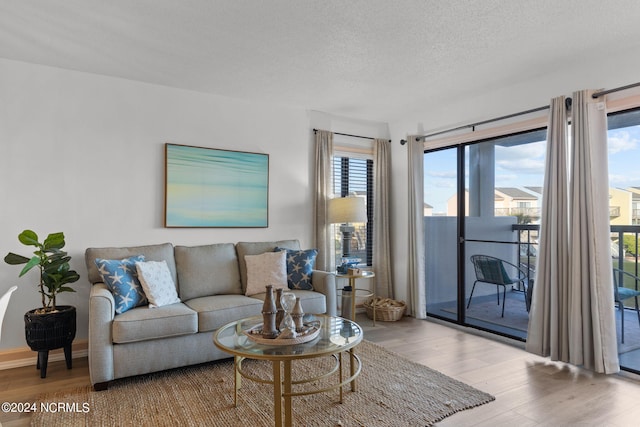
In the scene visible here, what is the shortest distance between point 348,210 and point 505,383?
7.19 feet

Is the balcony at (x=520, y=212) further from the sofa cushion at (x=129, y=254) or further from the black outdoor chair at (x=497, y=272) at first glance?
the sofa cushion at (x=129, y=254)

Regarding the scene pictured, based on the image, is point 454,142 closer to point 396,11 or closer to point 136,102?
point 396,11

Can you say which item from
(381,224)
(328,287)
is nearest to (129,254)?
(328,287)

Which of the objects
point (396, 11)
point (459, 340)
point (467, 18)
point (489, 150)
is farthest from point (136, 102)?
point (459, 340)

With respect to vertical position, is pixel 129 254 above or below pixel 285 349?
above

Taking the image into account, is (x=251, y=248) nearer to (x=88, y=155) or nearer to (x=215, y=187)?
(x=215, y=187)

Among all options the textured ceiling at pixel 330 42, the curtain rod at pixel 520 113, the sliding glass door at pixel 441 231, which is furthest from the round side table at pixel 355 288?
the textured ceiling at pixel 330 42

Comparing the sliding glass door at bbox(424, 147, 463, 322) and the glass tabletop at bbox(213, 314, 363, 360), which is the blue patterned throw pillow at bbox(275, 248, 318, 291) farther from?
the sliding glass door at bbox(424, 147, 463, 322)

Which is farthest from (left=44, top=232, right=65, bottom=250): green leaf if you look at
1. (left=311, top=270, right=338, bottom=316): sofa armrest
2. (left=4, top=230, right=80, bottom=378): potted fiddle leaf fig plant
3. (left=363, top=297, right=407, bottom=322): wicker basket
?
(left=363, top=297, right=407, bottom=322): wicker basket

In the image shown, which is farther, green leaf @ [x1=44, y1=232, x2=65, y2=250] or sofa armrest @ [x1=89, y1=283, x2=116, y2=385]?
green leaf @ [x1=44, y1=232, x2=65, y2=250]

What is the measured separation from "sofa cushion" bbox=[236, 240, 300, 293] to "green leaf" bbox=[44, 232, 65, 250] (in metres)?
1.53

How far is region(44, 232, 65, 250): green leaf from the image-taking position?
Result: 2951 millimetres

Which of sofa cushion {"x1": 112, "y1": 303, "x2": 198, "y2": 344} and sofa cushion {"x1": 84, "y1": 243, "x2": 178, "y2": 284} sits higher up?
sofa cushion {"x1": 84, "y1": 243, "x2": 178, "y2": 284}

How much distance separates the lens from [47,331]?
2.88 m
